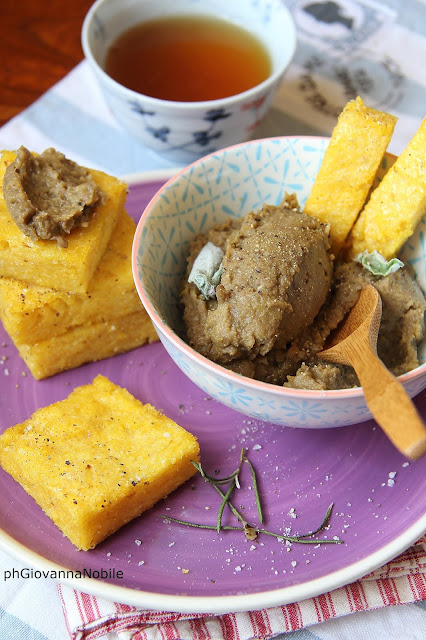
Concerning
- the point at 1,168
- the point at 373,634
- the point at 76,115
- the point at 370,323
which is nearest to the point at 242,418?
the point at 370,323

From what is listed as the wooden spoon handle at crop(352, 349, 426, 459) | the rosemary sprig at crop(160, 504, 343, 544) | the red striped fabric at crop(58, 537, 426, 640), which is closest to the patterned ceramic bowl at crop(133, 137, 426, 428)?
the wooden spoon handle at crop(352, 349, 426, 459)

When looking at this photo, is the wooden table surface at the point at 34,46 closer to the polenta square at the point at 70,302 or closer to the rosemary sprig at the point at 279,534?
the polenta square at the point at 70,302

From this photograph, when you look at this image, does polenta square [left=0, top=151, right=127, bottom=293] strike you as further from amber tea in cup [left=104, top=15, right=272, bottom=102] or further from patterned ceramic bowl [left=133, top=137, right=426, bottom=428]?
amber tea in cup [left=104, top=15, right=272, bottom=102]

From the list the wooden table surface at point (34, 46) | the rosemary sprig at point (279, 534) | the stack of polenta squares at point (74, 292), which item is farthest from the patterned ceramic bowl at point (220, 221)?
the wooden table surface at point (34, 46)

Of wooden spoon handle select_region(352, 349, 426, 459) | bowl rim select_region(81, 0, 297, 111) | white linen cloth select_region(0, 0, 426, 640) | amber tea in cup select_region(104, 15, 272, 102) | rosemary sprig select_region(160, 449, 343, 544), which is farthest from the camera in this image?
white linen cloth select_region(0, 0, 426, 640)

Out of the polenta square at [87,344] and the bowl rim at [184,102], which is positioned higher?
the bowl rim at [184,102]

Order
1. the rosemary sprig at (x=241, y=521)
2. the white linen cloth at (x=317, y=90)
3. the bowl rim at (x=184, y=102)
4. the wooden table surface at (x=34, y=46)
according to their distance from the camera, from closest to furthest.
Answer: the rosemary sprig at (x=241, y=521), the bowl rim at (x=184, y=102), the white linen cloth at (x=317, y=90), the wooden table surface at (x=34, y=46)

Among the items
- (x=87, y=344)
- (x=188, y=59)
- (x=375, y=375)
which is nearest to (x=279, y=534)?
(x=375, y=375)
